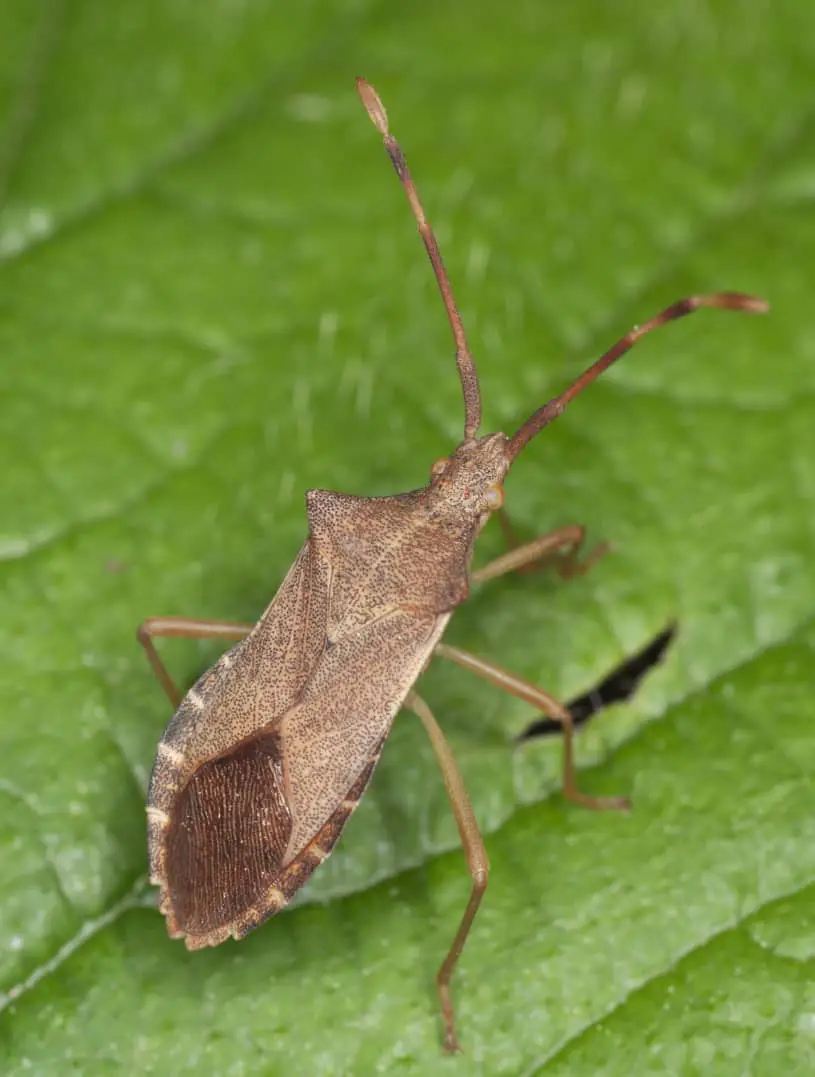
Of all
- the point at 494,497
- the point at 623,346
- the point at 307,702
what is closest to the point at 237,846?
the point at 307,702

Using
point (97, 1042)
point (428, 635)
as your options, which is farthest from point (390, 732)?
point (97, 1042)

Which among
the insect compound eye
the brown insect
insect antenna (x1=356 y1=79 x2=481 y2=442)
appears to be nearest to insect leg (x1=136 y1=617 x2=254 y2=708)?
the brown insect

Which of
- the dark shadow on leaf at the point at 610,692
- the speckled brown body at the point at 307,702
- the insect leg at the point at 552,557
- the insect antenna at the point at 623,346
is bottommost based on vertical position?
the dark shadow on leaf at the point at 610,692

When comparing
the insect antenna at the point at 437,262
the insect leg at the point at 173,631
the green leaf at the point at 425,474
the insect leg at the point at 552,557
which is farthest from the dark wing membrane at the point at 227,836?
the insect antenna at the point at 437,262

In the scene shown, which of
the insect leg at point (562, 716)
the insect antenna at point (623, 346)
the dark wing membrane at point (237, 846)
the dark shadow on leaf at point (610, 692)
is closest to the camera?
the dark wing membrane at point (237, 846)

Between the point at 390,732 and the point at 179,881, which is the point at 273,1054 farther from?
the point at 390,732

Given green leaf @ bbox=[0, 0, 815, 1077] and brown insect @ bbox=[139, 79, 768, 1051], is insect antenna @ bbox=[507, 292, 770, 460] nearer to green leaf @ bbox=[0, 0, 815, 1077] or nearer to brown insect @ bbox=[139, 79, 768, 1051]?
brown insect @ bbox=[139, 79, 768, 1051]

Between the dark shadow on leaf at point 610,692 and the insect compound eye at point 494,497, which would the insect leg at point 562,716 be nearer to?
the dark shadow on leaf at point 610,692
